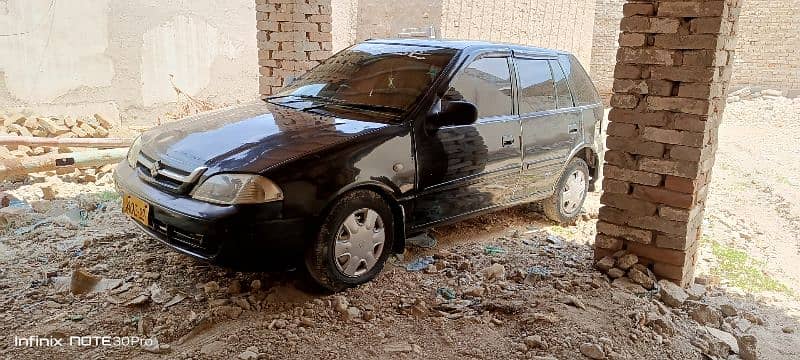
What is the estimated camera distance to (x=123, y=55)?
882 cm

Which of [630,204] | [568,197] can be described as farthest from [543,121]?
[630,204]

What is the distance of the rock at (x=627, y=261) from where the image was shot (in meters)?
4.16

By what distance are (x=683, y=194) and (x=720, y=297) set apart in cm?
92

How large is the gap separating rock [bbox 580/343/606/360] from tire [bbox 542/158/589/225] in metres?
2.51

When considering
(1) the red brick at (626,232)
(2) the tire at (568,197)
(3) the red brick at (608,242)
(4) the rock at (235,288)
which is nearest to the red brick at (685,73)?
(1) the red brick at (626,232)

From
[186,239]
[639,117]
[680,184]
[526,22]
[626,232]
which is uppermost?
[526,22]

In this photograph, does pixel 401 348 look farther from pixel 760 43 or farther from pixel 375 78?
pixel 760 43

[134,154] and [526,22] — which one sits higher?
[526,22]

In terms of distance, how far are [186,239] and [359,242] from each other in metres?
1.04

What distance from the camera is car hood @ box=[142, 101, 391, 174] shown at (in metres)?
3.44

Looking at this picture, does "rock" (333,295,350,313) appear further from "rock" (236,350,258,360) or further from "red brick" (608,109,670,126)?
"red brick" (608,109,670,126)

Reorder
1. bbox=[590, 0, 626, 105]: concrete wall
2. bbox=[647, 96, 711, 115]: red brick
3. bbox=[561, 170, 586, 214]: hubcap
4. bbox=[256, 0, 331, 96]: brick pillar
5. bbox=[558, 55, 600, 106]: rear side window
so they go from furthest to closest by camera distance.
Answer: bbox=[590, 0, 626, 105]: concrete wall, bbox=[256, 0, 331, 96]: brick pillar, bbox=[561, 170, 586, 214]: hubcap, bbox=[558, 55, 600, 106]: rear side window, bbox=[647, 96, 711, 115]: red brick

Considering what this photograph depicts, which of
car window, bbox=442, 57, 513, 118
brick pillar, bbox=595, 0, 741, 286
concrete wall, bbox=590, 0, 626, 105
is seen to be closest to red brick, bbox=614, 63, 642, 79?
brick pillar, bbox=595, 0, 741, 286

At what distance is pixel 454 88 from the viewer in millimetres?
4348
